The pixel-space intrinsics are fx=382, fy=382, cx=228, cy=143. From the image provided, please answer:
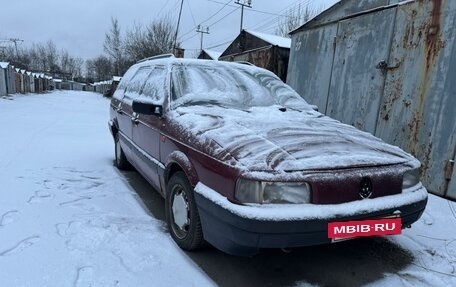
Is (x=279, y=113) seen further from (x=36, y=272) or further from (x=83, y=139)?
(x=83, y=139)

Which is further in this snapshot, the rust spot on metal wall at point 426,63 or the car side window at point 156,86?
the rust spot on metal wall at point 426,63

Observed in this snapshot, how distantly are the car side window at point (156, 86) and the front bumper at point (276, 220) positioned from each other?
5.28 ft

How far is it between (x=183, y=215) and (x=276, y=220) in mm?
1087

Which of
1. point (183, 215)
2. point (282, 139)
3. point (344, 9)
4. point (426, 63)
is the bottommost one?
point (183, 215)

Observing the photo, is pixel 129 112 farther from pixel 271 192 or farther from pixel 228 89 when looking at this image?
pixel 271 192

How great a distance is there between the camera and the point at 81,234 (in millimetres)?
3443

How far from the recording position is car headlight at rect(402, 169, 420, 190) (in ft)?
9.44

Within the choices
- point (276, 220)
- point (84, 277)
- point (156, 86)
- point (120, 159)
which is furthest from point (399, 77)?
point (84, 277)

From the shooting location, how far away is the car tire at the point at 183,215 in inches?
118

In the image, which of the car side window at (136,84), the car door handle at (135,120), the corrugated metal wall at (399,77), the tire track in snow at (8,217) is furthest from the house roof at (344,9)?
the tire track in snow at (8,217)

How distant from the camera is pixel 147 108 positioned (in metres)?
3.56

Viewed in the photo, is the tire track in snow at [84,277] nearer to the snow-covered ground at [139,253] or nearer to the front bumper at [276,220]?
the snow-covered ground at [139,253]

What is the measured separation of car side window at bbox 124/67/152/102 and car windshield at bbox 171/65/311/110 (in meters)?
1.03

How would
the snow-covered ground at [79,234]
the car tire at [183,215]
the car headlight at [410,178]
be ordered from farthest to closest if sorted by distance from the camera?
the car tire at [183,215] → the car headlight at [410,178] → the snow-covered ground at [79,234]
